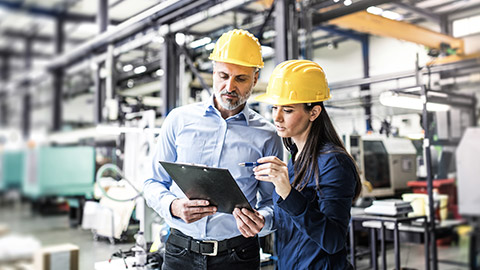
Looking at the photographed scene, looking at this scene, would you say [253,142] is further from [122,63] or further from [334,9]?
[122,63]

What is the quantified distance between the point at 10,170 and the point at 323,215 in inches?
37.4

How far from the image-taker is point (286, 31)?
282cm

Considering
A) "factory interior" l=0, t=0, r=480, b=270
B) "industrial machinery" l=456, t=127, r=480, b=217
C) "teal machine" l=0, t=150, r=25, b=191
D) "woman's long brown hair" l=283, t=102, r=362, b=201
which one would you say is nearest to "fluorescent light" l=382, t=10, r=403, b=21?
"factory interior" l=0, t=0, r=480, b=270

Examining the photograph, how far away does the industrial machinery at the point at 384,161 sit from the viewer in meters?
2.96

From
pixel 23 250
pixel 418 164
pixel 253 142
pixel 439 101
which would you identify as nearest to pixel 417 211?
pixel 418 164

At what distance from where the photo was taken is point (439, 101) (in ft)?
8.98

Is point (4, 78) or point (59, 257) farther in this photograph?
point (59, 257)

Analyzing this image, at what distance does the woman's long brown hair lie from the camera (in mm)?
1361

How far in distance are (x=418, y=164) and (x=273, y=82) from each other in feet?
5.93

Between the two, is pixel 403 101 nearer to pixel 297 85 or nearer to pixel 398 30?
pixel 398 30

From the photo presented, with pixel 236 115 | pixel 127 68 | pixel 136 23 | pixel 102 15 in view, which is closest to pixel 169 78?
pixel 127 68

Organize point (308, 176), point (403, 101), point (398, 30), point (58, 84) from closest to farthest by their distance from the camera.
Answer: point (308, 176)
point (58, 84)
point (403, 101)
point (398, 30)

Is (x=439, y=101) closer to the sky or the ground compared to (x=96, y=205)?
closer to the sky

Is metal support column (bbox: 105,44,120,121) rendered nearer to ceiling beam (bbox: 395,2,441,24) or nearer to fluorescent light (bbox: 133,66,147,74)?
fluorescent light (bbox: 133,66,147,74)
